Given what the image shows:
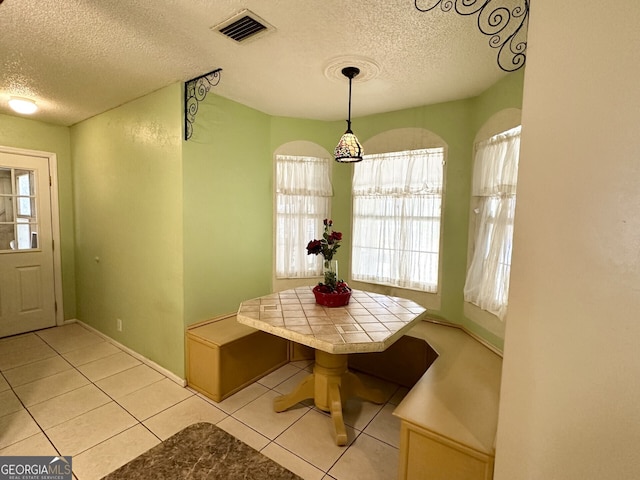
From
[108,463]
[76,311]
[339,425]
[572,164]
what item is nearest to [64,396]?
[108,463]

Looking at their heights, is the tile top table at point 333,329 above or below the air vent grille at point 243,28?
below

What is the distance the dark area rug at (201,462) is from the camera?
1649mm

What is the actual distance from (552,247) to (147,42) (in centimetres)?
248

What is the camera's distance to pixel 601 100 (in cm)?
83

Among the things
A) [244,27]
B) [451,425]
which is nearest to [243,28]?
[244,27]

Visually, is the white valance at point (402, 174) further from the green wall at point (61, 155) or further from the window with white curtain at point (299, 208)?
the green wall at point (61, 155)

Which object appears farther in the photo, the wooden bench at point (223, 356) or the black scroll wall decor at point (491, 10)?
the wooden bench at point (223, 356)

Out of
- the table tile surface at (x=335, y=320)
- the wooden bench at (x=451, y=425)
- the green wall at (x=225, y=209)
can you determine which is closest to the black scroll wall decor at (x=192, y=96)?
the green wall at (x=225, y=209)

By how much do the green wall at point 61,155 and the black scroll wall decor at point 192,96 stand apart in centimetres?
248

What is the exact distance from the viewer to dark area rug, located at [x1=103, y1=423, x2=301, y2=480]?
1.65 metres

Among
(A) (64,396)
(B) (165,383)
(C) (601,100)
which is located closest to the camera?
(C) (601,100)

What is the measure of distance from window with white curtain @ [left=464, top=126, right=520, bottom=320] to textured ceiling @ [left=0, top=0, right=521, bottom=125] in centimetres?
59

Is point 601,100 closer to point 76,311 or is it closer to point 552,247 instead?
point 552,247

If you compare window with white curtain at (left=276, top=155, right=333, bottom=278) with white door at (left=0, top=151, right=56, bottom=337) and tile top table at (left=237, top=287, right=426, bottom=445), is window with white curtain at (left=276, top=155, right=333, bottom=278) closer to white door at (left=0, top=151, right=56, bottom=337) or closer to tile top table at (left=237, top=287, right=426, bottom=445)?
tile top table at (left=237, top=287, right=426, bottom=445)
